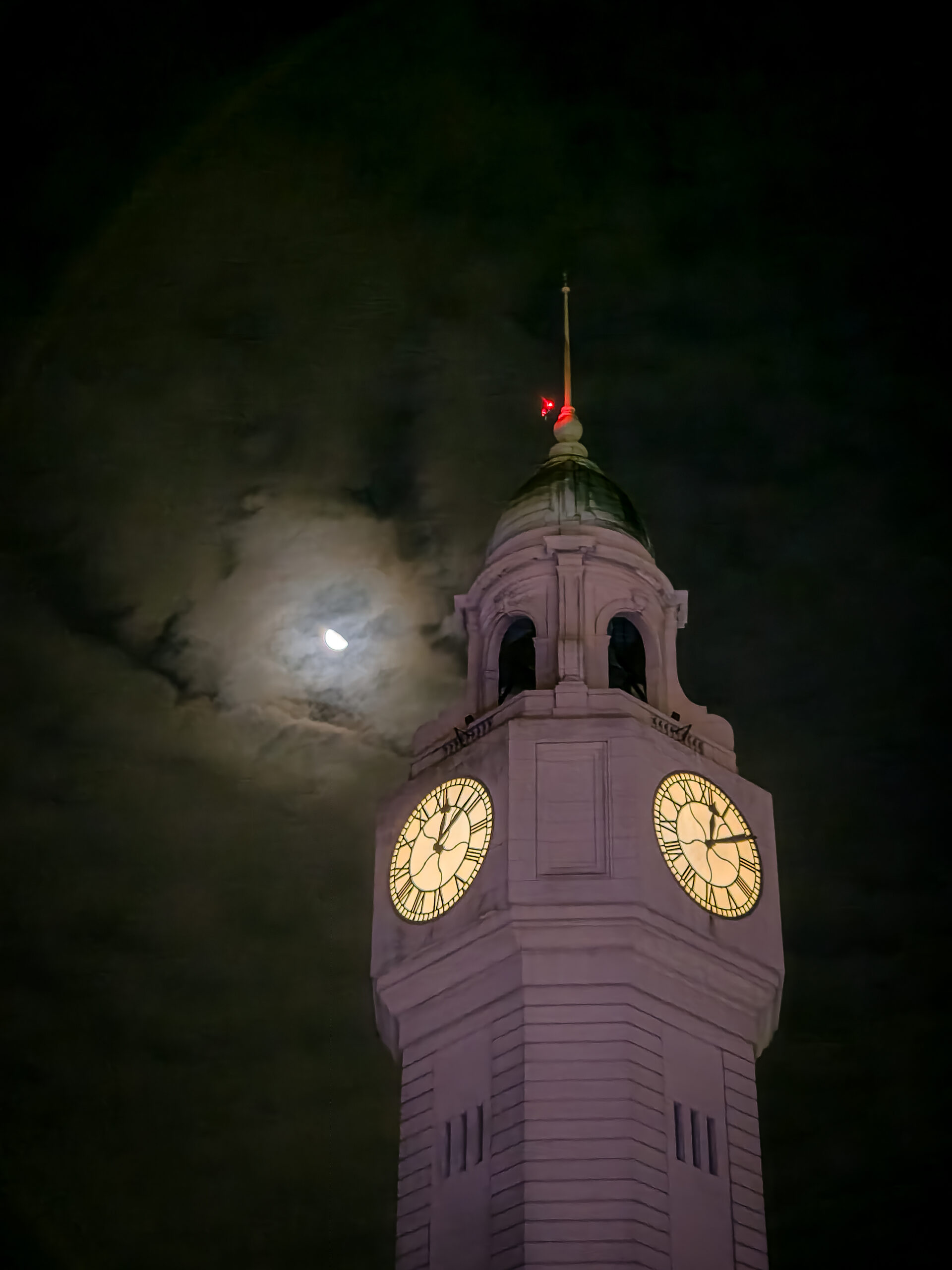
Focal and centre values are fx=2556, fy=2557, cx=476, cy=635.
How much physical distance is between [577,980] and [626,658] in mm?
12360

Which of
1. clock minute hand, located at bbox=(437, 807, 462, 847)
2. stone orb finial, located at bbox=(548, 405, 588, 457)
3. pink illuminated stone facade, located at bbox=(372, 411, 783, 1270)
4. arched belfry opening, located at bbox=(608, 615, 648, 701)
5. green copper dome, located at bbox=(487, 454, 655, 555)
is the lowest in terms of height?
pink illuminated stone facade, located at bbox=(372, 411, 783, 1270)

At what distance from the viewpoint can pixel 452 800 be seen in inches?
2462

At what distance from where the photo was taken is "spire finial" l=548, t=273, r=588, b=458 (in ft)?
235

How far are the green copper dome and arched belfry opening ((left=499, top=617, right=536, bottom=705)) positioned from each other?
2369 mm

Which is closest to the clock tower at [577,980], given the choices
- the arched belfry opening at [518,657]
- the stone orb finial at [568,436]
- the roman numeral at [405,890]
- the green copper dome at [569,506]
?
the roman numeral at [405,890]

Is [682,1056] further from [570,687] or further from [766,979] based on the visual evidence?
[570,687]

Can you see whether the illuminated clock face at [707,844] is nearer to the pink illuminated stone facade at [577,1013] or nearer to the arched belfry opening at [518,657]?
the pink illuminated stone facade at [577,1013]

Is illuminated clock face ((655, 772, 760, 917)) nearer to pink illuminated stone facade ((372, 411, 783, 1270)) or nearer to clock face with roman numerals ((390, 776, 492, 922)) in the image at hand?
pink illuminated stone facade ((372, 411, 783, 1270))

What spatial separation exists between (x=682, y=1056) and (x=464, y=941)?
574 cm

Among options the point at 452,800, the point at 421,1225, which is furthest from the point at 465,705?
the point at 421,1225

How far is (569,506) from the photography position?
6856 centimetres

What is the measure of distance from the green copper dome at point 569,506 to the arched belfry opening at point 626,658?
2.28 m

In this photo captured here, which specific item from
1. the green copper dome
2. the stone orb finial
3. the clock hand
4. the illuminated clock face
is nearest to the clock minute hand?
the clock hand

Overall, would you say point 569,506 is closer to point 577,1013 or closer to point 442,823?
point 442,823
